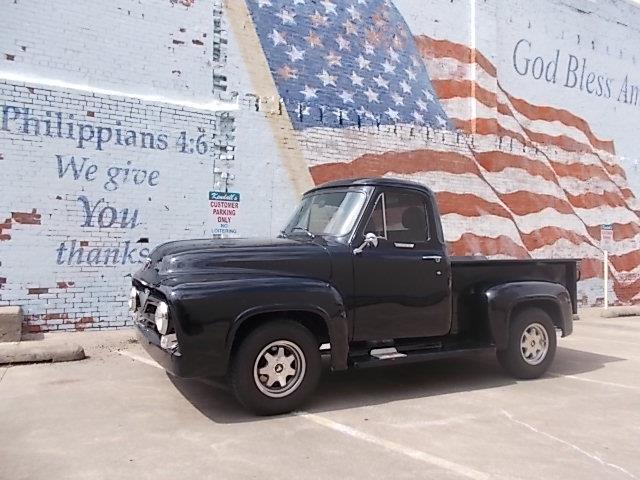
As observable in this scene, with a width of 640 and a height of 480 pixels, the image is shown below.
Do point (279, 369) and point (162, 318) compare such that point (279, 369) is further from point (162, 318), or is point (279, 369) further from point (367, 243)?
point (367, 243)

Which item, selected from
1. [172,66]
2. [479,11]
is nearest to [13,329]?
[172,66]

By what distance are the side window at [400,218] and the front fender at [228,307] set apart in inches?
39.2

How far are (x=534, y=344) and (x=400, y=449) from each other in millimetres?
3162

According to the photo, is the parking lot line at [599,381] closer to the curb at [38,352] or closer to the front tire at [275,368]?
the front tire at [275,368]

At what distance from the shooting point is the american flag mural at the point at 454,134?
36.9 ft

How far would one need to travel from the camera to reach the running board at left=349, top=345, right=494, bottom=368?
18.7ft

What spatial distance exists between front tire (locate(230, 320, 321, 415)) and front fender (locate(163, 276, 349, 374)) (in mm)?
139

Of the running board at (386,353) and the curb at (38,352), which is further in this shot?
the curb at (38,352)

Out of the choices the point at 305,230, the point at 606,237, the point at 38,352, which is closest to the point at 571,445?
the point at 305,230

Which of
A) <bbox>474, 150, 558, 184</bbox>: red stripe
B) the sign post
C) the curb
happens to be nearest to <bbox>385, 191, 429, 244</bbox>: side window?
the curb

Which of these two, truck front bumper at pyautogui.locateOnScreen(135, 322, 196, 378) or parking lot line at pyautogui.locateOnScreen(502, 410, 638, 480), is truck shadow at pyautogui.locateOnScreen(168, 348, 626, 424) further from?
parking lot line at pyautogui.locateOnScreen(502, 410, 638, 480)

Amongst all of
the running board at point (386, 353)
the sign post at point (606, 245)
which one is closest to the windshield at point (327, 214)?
the running board at point (386, 353)

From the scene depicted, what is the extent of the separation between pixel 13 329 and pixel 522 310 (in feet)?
20.9

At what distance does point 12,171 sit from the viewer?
858 centimetres
